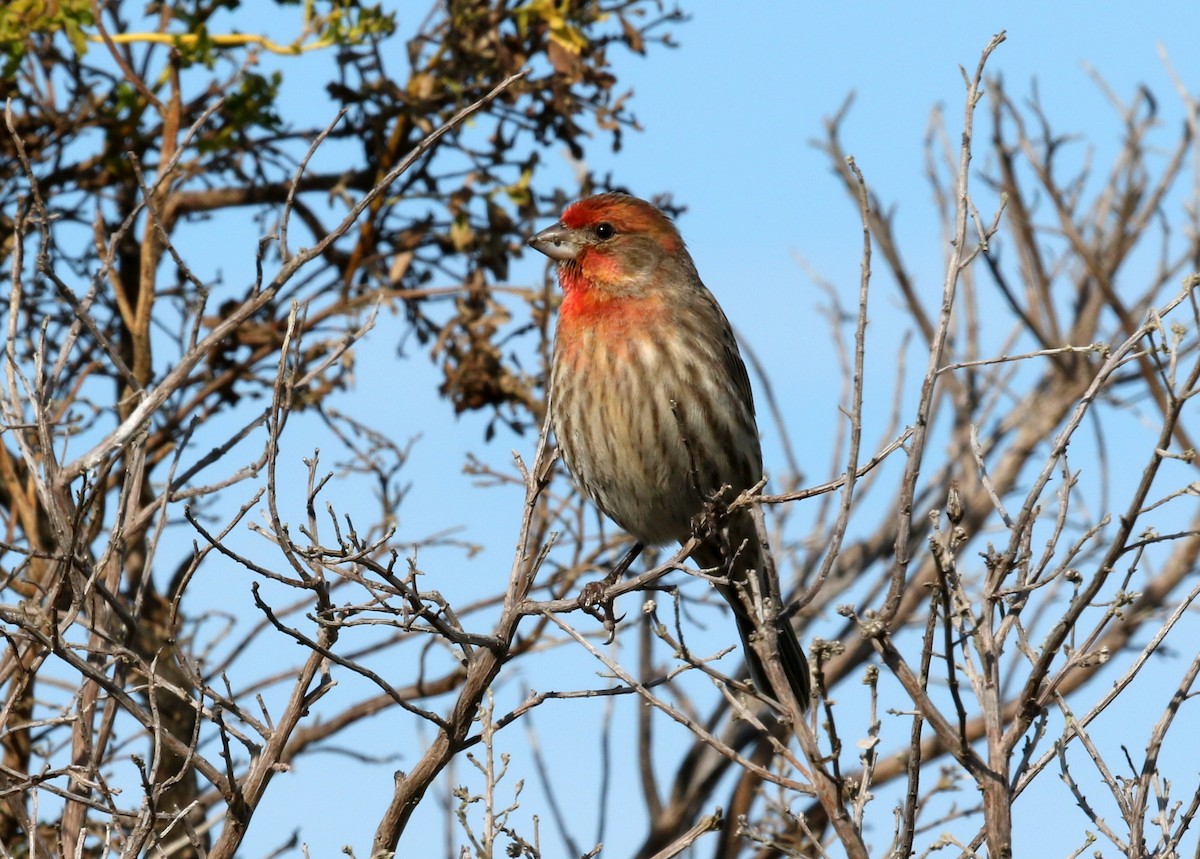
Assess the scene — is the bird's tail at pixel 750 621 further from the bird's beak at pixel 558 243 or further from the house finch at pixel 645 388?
the bird's beak at pixel 558 243

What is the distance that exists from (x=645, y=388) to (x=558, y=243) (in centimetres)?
90

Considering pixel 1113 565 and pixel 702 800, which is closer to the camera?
pixel 1113 565

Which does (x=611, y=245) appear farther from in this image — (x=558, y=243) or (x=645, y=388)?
(x=645, y=388)

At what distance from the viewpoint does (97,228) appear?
5.85m

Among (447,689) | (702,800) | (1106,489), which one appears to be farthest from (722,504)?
(1106,489)

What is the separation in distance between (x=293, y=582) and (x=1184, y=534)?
2.09 m

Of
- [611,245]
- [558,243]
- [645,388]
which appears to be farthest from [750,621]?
[558,243]

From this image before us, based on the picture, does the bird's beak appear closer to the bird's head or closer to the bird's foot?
the bird's head

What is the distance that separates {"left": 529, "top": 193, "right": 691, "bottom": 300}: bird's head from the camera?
6.63 metres

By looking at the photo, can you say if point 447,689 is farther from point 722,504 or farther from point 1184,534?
point 1184,534

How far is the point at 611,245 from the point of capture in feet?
22.1

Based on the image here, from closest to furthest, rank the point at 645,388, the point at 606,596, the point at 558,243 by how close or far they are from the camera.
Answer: the point at 606,596 → the point at 645,388 → the point at 558,243

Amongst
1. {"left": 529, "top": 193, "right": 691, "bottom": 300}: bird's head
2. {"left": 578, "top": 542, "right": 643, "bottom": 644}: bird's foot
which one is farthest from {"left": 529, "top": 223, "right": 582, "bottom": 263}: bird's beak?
{"left": 578, "top": 542, "right": 643, "bottom": 644}: bird's foot

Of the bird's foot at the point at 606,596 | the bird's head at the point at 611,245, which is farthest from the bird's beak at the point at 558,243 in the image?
the bird's foot at the point at 606,596
